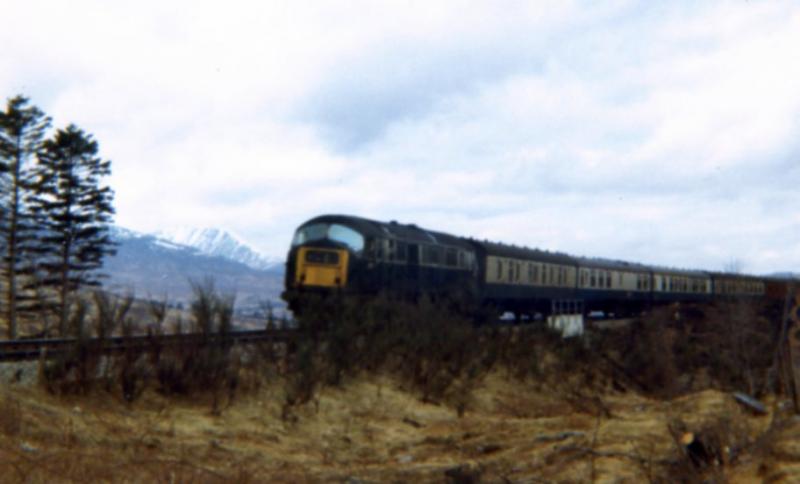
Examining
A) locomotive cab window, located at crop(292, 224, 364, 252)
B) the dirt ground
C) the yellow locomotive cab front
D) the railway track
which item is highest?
locomotive cab window, located at crop(292, 224, 364, 252)

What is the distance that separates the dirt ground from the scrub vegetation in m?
0.03

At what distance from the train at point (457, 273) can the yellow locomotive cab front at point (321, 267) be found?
27 millimetres

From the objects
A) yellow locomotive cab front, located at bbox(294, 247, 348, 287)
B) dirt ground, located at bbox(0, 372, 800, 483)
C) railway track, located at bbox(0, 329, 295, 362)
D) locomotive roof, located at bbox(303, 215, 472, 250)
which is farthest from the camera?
locomotive roof, located at bbox(303, 215, 472, 250)

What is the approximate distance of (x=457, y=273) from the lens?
27.2m

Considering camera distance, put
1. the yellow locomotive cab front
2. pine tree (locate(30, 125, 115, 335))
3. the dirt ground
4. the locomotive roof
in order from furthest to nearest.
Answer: pine tree (locate(30, 125, 115, 335))
the locomotive roof
the yellow locomotive cab front
the dirt ground

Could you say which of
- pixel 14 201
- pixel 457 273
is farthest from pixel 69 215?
pixel 457 273

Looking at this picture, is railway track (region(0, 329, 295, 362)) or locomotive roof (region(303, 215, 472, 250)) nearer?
railway track (region(0, 329, 295, 362))

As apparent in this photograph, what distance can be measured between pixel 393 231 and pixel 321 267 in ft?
9.80

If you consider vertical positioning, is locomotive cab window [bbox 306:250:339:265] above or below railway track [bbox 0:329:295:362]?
above

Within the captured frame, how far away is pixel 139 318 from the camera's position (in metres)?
13.0

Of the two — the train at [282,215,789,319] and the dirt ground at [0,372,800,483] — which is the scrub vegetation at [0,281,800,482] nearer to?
Result: the dirt ground at [0,372,800,483]

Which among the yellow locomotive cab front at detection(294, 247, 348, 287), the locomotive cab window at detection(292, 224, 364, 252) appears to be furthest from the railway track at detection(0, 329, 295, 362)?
the locomotive cab window at detection(292, 224, 364, 252)

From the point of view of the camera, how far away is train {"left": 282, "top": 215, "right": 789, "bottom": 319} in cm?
2128

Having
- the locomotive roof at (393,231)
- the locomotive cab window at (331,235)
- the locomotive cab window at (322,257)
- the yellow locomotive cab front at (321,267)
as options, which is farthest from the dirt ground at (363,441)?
the locomotive roof at (393,231)
